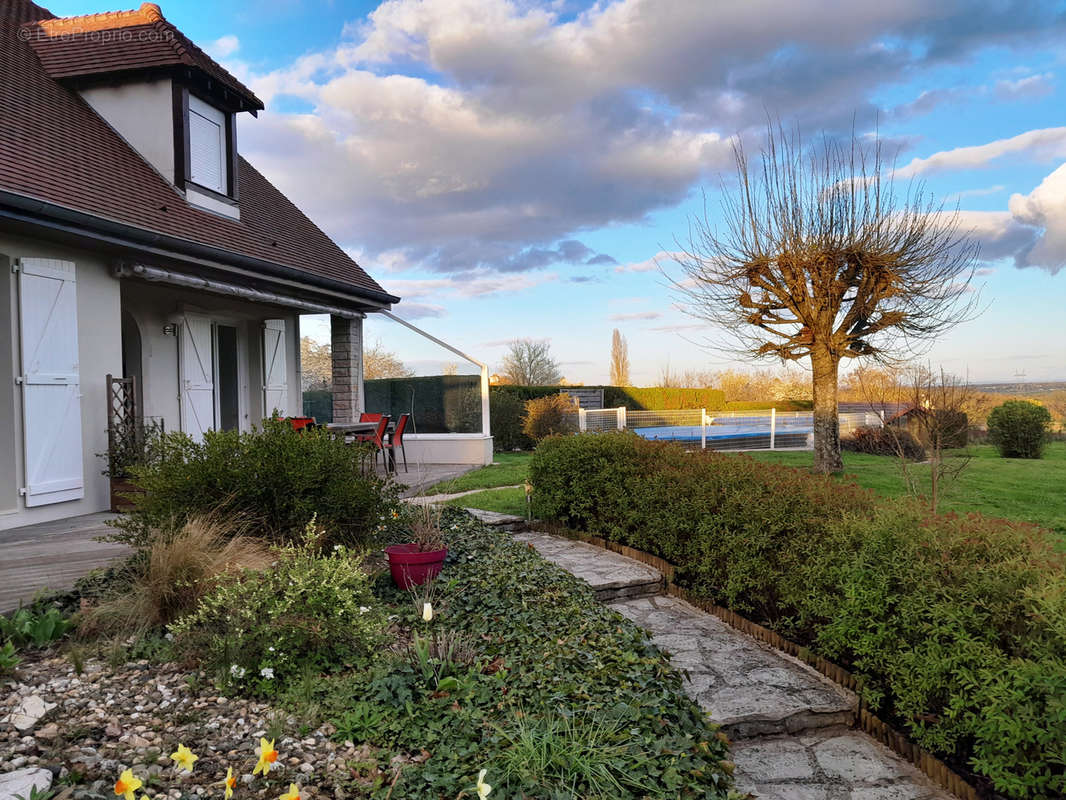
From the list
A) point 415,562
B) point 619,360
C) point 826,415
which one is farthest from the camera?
point 619,360

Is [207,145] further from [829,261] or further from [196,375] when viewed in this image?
[829,261]

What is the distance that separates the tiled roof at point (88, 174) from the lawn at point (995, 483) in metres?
7.55

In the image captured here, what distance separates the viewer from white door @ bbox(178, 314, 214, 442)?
27.4ft

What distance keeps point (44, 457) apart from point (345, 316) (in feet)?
17.1

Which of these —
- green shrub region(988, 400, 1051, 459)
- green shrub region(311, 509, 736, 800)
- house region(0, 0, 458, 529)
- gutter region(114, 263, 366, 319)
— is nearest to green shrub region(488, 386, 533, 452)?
house region(0, 0, 458, 529)

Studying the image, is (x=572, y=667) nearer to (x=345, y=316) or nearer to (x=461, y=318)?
(x=345, y=316)

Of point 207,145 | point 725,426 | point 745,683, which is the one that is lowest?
point 745,683

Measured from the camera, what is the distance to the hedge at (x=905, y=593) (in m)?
2.31

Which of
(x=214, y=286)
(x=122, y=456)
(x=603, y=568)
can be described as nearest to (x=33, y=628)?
(x=603, y=568)

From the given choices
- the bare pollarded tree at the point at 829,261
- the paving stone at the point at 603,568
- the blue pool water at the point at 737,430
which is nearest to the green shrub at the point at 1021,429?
the blue pool water at the point at 737,430

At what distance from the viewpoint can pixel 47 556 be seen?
420 centimetres

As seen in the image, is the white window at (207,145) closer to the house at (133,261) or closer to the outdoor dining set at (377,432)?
the house at (133,261)

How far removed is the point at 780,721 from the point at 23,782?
292cm

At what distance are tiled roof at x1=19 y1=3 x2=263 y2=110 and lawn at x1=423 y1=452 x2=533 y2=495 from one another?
6256mm
